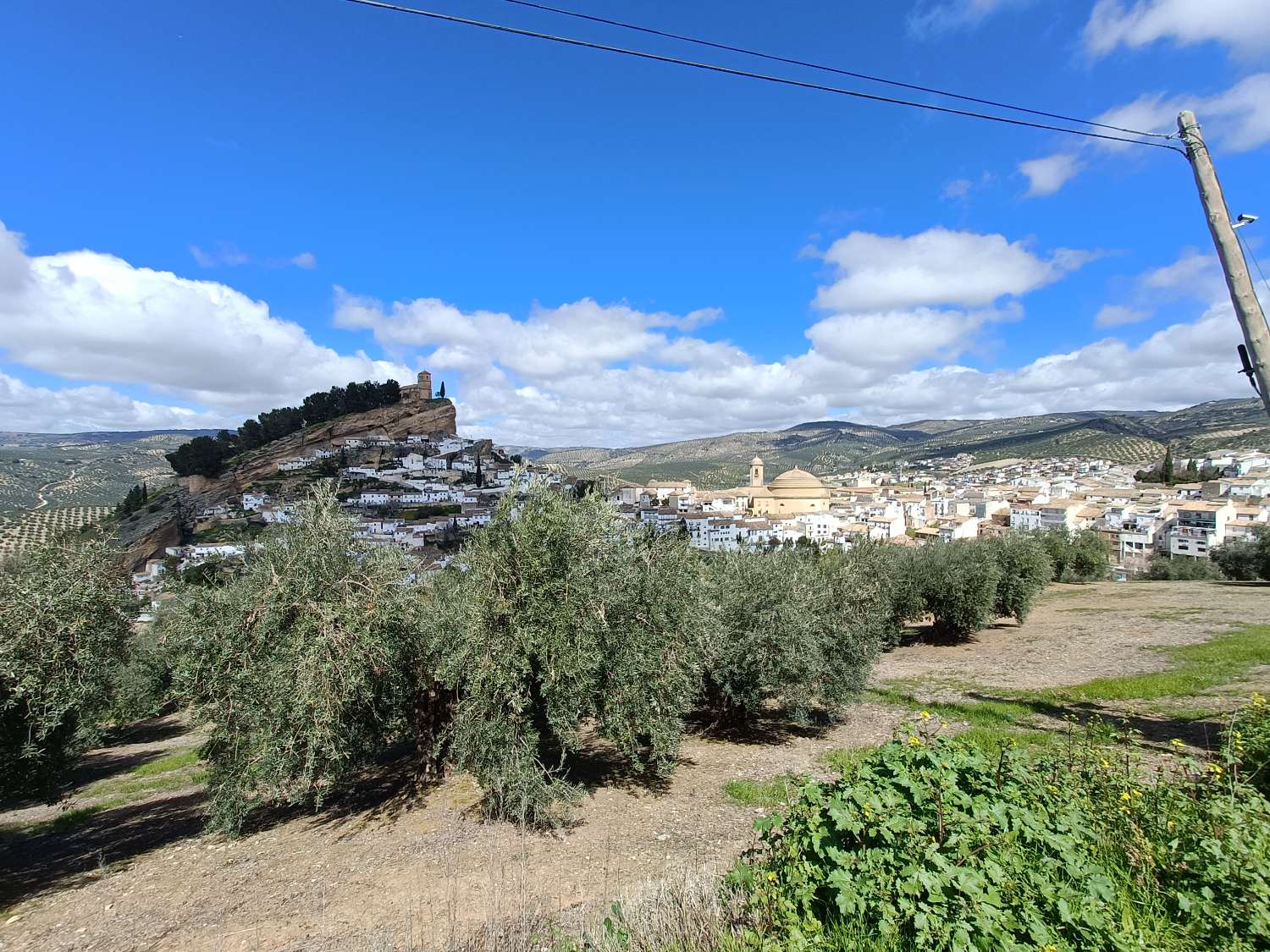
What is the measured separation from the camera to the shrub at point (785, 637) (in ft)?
49.0

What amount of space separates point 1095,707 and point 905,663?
10.9m

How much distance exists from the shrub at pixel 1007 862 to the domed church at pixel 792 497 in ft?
422

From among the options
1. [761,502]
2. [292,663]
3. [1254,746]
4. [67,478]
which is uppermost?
[67,478]

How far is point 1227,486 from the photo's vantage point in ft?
333

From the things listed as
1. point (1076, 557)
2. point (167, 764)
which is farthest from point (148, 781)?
point (1076, 557)

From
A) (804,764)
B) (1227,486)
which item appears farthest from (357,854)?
(1227,486)

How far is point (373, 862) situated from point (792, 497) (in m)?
131

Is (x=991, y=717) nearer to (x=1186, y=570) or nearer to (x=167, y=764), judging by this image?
(x=167, y=764)

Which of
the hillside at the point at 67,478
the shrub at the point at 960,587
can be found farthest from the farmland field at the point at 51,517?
the shrub at the point at 960,587

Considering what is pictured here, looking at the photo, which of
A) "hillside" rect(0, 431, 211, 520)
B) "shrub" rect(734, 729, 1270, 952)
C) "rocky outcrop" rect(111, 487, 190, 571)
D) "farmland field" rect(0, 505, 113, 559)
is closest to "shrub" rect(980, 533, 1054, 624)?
"shrub" rect(734, 729, 1270, 952)

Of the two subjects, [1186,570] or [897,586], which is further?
[1186,570]

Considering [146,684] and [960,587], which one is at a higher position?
[146,684]

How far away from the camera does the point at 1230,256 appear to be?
690 centimetres

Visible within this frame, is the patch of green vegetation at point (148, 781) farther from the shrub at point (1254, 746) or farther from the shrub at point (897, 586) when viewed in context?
the shrub at point (897, 586)
